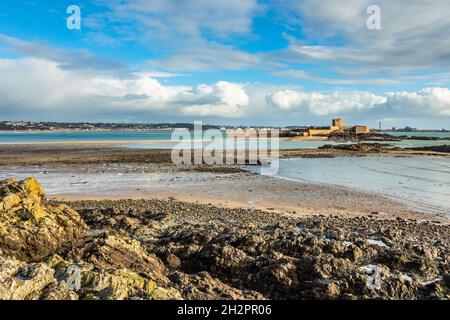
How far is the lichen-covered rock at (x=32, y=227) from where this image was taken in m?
7.51

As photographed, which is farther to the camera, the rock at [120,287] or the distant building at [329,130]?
the distant building at [329,130]

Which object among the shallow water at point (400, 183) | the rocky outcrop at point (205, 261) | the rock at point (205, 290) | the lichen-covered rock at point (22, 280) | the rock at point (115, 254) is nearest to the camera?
the lichen-covered rock at point (22, 280)

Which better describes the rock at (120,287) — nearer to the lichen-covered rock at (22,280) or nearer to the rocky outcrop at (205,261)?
the rocky outcrop at (205,261)

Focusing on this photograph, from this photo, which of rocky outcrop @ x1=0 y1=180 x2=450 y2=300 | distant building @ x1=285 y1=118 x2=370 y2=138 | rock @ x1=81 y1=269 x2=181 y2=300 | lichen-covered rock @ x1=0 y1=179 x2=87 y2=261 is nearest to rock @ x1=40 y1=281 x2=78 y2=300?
rocky outcrop @ x1=0 y1=180 x2=450 y2=300

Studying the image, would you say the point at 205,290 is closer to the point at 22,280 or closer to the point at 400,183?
the point at 22,280

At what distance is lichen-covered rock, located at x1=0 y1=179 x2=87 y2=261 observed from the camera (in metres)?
7.51

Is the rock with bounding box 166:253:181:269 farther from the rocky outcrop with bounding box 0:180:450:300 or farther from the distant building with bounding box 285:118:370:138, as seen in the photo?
the distant building with bounding box 285:118:370:138

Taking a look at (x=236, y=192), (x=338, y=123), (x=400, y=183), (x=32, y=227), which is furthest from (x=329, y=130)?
(x=32, y=227)

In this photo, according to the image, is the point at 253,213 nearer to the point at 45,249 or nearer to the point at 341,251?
the point at 341,251

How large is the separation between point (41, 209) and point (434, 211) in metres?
14.4

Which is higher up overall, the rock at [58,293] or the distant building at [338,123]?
the distant building at [338,123]

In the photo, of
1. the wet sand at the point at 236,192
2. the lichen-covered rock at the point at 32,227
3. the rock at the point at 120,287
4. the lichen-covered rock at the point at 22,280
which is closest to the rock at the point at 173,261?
the rock at the point at 120,287

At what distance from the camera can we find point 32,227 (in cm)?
814

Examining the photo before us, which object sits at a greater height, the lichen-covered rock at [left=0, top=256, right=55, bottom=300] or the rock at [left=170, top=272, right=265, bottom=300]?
the lichen-covered rock at [left=0, top=256, right=55, bottom=300]
